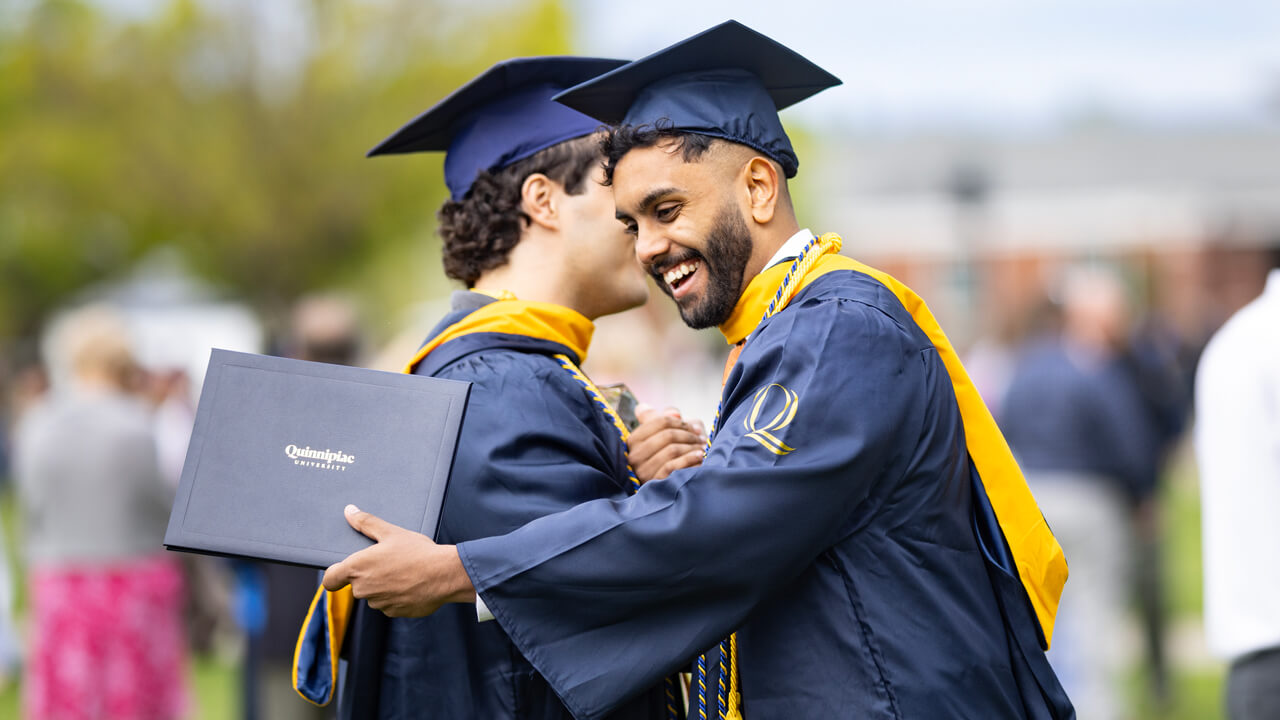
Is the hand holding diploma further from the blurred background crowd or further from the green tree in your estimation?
the green tree

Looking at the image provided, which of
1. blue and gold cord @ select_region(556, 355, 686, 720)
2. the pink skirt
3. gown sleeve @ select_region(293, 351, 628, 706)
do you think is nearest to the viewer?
gown sleeve @ select_region(293, 351, 628, 706)

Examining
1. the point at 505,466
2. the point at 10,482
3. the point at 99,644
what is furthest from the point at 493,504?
the point at 10,482

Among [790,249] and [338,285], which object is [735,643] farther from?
[338,285]

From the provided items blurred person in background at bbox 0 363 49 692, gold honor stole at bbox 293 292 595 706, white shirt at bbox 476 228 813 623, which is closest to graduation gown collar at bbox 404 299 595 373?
gold honor stole at bbox 293 292 595 706

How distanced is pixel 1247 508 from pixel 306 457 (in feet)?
7.60

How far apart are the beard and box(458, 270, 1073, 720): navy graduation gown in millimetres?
201

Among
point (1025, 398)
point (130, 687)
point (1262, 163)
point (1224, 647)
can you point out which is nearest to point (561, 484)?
point (1224, 647)

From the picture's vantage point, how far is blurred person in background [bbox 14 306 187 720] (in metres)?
6.24

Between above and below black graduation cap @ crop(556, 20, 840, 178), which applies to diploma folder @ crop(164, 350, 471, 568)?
below

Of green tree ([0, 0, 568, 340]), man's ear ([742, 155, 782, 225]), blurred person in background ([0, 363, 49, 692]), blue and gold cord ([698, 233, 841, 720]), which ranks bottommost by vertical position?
blurred person in background ([0, 363, 49, 692])

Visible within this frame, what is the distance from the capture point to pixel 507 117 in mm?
2957

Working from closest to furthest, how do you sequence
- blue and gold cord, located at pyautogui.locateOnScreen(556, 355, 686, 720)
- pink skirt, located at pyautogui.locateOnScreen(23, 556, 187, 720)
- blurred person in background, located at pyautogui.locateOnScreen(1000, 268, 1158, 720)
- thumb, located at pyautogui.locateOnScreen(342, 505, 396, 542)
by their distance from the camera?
thumb, located at pyautogui.locateOnScreen(342, 505, 396, 542) < blue and gold cord, located at pyautogui.locateOnScreen(556, 355, 686, 720) < pink skirt, located at pyautogui.locateOnScreen(23, 556, 187, 720) < blurred person in background, located at pyautogui.locateOnScreen(1000, 268, 1158, 720)

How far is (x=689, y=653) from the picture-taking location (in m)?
2.10

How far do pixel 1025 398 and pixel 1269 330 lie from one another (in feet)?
12.8
